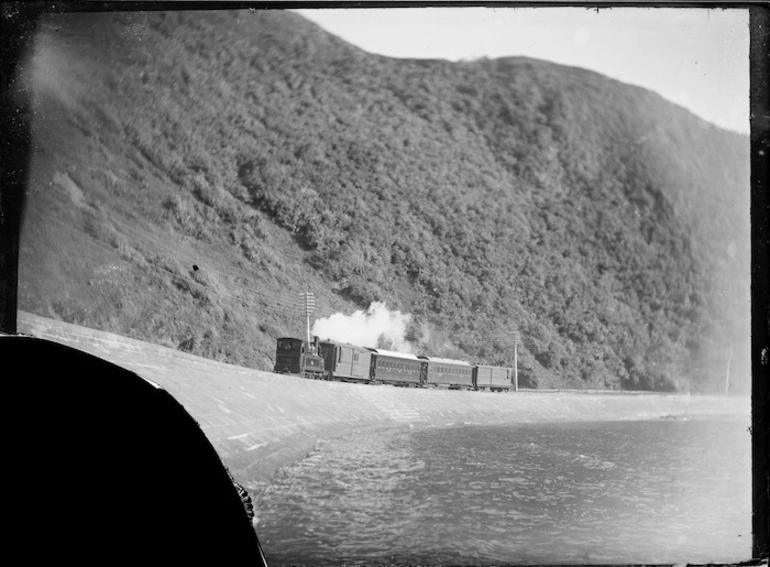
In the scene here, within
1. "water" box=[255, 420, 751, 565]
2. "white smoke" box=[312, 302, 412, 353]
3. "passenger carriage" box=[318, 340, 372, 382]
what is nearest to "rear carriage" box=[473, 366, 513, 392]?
"water" box=[255, 420, 751, 565]

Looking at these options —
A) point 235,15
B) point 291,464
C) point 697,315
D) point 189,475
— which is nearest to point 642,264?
point 697,315

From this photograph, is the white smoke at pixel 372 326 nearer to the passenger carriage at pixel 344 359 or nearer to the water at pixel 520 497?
the passenger carriage at pixel 344 359

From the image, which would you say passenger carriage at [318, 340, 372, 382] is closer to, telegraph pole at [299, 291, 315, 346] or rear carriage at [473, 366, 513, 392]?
telegraph pole at [299, 291, 315, 346]

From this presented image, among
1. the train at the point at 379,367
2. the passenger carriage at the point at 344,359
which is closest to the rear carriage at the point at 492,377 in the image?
the train at the point at 379,367

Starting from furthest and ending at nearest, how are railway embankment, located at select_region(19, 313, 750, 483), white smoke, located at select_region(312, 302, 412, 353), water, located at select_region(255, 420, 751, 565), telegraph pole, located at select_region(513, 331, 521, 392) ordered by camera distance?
telegraph pole, located at select_region(513, 331, 521, 392), white smoke, located at select_region(312, 302, 412, 353), railway embankment, located at select_region(19, 313, 750, 483), water, located at select_region(255, 420, 751, 565)

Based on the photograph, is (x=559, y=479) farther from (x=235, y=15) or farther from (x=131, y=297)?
(x=235, y=15)

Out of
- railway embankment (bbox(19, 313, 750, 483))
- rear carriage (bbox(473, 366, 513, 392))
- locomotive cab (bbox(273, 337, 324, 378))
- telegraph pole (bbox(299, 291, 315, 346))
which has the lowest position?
railway embankment (bbox(19, 313, 750, 483))

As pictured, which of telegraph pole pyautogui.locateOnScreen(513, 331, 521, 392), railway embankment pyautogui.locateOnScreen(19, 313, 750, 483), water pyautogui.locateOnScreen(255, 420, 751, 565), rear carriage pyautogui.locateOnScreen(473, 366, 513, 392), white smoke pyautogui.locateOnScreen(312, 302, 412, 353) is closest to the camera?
water pyautogui.locateOnScreen(255, 420, 751, 565)
